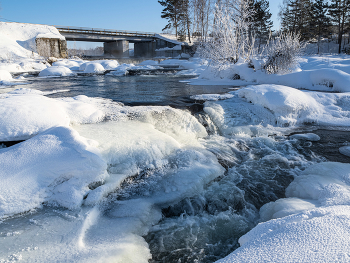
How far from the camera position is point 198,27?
99.8ft

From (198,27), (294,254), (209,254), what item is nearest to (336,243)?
(294,254)

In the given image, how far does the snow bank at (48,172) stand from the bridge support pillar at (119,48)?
34.7m

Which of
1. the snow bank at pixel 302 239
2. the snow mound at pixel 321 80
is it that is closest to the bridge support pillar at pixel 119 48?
the snow mound at pixel 321 80

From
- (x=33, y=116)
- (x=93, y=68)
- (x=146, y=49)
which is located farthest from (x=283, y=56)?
(x=146, y=49)

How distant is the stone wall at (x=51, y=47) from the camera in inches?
1003

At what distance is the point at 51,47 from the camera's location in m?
26.1

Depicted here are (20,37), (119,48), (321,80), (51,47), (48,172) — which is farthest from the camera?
(119,48)

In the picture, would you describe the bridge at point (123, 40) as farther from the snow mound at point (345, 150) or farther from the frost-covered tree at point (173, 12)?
the snow mound at point (345, 150)

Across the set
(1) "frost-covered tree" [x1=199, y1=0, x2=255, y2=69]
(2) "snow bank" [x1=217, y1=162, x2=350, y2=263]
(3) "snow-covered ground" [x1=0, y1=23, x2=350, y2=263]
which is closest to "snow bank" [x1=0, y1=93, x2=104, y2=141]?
(3) "snow-covered ground" [x1=0, y1=23, x2=350, y2=263]

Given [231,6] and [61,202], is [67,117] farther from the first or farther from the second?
[231,6]

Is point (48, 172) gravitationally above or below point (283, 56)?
below

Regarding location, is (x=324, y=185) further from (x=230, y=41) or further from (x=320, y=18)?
(x=320, y=18)

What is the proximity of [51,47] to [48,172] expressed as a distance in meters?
28.2

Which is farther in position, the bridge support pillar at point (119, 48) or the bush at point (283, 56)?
the bridge support pillar at point (119, 48)
